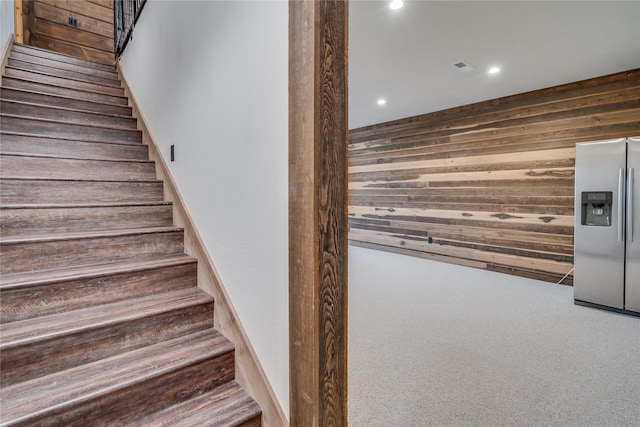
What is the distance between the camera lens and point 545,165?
4.32 m

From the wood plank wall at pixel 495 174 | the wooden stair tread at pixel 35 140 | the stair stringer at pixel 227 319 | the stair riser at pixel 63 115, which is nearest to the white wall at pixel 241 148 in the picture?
the stair stringer at pixel 227 319

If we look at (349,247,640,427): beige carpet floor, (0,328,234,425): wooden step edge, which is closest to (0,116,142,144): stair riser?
(0,328,234,425): wooden step edge

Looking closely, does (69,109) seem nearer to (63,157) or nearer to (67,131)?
(67,131)

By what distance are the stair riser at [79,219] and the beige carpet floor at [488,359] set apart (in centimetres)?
169

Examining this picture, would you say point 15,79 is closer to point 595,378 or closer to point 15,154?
point 15,154

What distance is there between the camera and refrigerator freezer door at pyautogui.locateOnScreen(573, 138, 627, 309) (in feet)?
10.6

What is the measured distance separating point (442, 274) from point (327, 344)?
4027 mm

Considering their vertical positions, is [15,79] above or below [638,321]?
above

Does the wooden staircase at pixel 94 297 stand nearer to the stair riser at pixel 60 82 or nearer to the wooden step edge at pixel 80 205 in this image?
the wooden step edge at pixel 80 205

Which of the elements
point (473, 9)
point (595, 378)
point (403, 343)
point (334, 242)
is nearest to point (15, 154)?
point (334, 242)

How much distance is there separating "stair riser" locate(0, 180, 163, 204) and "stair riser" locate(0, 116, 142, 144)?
65 centimetres

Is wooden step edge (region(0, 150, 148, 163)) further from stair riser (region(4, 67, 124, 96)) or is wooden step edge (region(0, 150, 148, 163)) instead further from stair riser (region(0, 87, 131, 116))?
stair riser (region(4, 67, 124, 96))

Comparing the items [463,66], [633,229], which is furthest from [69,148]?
[633,229]

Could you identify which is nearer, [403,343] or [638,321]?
[403,343]
